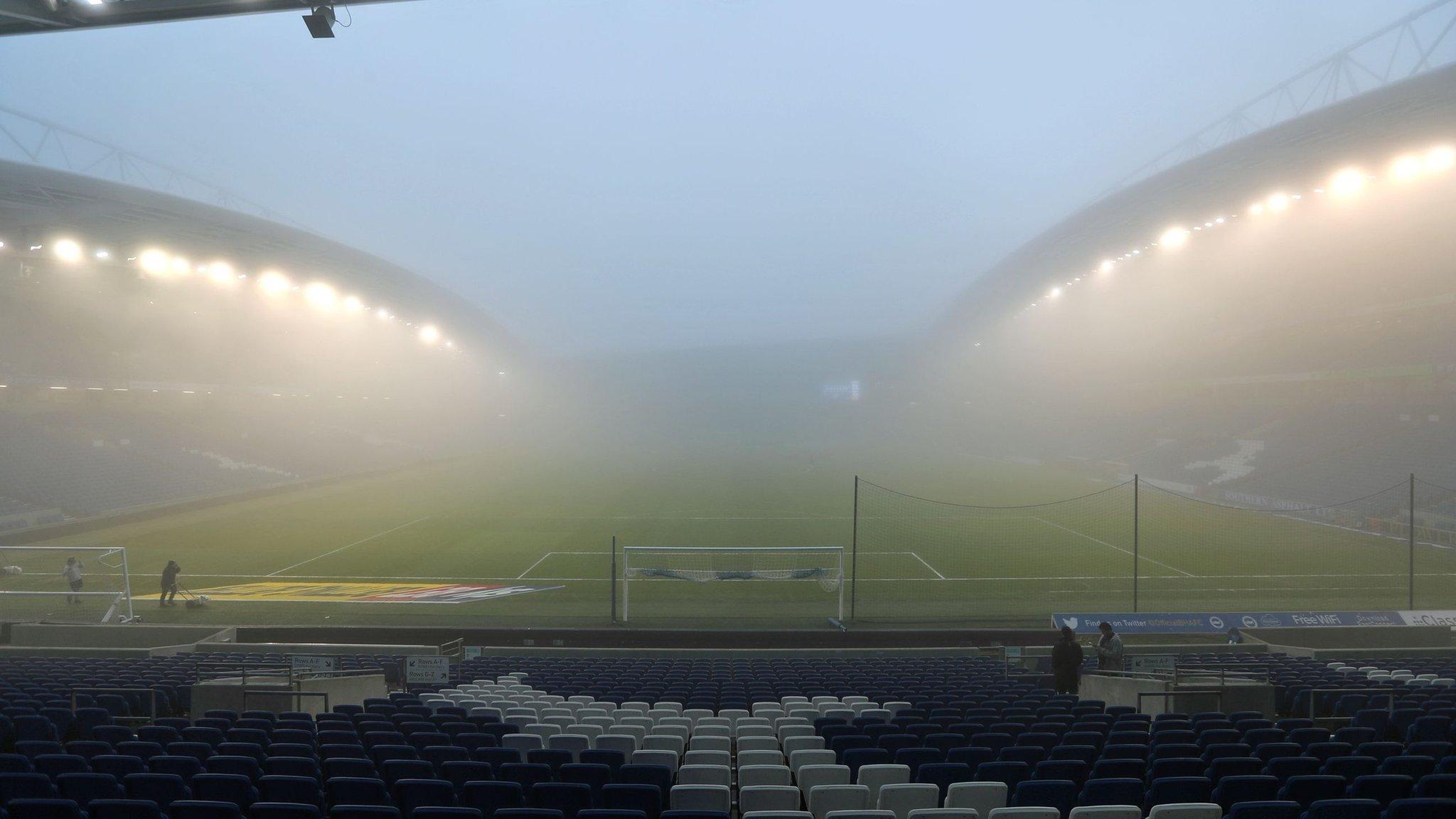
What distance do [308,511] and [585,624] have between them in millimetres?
26604

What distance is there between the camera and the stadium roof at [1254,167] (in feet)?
104

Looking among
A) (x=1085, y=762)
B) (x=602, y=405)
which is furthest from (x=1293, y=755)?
(x=602, y=405)

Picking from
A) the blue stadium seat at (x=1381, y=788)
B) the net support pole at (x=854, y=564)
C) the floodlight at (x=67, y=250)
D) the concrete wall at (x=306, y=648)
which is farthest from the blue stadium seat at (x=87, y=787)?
the floodlight at (x=67, y=250)

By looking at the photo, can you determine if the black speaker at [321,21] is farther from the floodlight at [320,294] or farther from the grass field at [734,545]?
the floodlight at [320,294]

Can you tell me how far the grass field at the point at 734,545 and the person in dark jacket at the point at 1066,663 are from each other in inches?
336

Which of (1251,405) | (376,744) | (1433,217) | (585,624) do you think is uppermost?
(1433,217)

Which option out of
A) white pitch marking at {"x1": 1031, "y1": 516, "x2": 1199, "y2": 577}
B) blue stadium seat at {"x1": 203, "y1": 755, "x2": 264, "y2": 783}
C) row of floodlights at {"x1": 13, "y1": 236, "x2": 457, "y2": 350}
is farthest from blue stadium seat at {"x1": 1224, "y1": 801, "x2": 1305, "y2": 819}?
row of floodlights at {"x1": 13, "y1": 236, "x2": 457, "y2": 350}

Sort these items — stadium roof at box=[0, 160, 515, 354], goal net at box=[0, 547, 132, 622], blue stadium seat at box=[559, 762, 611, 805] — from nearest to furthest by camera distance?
blue stadium seat at box=[559, 762, 611, 805] → goal net at box=[0, 547, 132, 622] → stadium roof at box=[0, 160, 515, 354]

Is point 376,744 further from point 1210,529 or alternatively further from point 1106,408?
point 1106,408

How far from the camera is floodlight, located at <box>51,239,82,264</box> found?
137 feet

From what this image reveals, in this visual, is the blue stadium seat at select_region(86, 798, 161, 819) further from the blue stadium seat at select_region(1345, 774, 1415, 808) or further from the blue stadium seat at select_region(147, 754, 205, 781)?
the blue stadium seat at select_region(1345, 774, 1415, 808)

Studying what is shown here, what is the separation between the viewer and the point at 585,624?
67.1ft

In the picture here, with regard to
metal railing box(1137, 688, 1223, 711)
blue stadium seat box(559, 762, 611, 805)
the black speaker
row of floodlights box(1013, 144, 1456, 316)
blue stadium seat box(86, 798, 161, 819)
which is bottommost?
metal railing box(1137, 688, 1223, 711)

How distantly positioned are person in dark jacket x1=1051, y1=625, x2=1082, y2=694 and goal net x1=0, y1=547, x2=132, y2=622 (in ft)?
61.6
